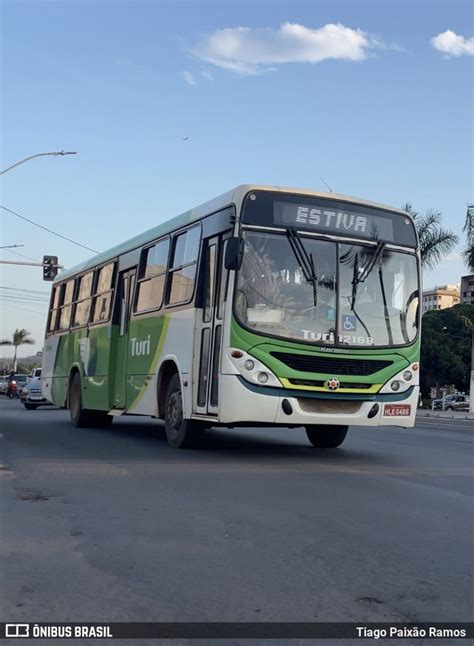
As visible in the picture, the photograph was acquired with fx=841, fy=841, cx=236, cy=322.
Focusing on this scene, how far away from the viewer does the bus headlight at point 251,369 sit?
1052 centimetres

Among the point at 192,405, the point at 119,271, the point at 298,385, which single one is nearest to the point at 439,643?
the point at 298,385

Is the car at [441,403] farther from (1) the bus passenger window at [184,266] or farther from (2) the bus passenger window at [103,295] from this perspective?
(1) the bus passenger window at [184,266]

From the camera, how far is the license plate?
11211mm

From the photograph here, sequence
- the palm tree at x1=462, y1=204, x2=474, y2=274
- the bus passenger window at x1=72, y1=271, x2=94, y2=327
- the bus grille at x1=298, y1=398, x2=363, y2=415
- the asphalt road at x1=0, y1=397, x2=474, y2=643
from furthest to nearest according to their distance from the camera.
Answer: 1. the palm tree at x1=462, y1=204, x2=474, y2=274
2. the bus passenger window at x1=72, y1=271, x2=94, y2=327
3. the bus grille at x1=298, y1=398, x2=363, y2=415
4. the asphalt road at x1=0, y1=397, x2=474, y2=643

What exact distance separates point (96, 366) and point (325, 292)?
668 centimetres

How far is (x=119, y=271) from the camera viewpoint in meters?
15.7

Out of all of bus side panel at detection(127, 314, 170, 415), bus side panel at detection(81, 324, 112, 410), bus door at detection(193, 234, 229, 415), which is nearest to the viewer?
bus door at detection(193, 234, 229, 415)

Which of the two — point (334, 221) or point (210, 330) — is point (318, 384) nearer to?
point (210, 330)

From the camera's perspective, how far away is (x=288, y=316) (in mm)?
10781

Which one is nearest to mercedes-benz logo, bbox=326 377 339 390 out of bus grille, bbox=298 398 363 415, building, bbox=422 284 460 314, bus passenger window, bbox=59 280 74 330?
bus grille, bbox=298 398 363 415

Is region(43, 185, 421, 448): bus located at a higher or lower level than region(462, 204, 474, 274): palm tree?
lower

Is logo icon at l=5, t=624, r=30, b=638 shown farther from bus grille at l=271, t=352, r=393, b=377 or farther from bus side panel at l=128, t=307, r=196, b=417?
bus side panel at l=128, t=307, r=196, b=417

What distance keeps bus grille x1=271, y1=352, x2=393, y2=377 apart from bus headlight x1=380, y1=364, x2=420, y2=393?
0.25 m

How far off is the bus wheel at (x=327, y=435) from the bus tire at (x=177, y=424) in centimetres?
207
